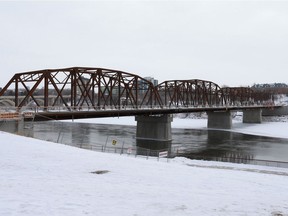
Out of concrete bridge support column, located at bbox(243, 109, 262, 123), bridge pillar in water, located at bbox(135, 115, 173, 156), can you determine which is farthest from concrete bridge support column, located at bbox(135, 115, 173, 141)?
concrete bridge support column, located at bbox(243, 109, 262, 123)

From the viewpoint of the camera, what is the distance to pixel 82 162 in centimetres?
1631

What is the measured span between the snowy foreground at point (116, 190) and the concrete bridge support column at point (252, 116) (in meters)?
100

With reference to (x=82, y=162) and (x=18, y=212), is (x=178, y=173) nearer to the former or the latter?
(x=82, y=162)

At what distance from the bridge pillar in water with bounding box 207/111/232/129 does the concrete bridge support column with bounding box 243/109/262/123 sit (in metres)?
23.0

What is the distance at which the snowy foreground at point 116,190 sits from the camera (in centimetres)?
926

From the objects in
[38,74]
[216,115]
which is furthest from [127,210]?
[216,115]

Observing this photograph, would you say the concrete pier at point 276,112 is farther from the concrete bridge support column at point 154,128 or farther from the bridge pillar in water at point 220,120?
the concrete bridge support column at point 154,128

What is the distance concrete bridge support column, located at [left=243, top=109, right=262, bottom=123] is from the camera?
11158cm

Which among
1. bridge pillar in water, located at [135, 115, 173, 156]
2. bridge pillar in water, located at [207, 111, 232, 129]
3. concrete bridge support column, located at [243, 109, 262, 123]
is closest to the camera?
bridge pillar in water, located at [135, 115, 173, 156]

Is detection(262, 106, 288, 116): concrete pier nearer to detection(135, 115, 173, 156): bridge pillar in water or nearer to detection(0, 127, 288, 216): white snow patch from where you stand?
detection(135, 115, 173, 156): bridge pillar in water

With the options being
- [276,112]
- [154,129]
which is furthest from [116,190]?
[276,112]

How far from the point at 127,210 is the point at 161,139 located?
50930 millimetres

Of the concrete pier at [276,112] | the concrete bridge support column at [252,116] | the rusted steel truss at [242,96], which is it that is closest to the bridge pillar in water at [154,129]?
the concrete bridge support column at [252,116]

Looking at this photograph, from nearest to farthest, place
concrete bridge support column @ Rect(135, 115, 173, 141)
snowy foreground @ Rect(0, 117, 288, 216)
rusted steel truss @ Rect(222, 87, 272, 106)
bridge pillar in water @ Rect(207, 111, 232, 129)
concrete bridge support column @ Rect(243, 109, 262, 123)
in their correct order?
snowy foreground @ Rect(0, 117, 288, 216) < concrete bridge support column @ Rect(135, 115, 173, 141) < bridge pillar in water @ Rect(207, 111, 232, 129) < concrete bridge support column @ Rect(243, 109, 262, 123) < rusted steel truss @ Rect(222, 87, 272, 106)
